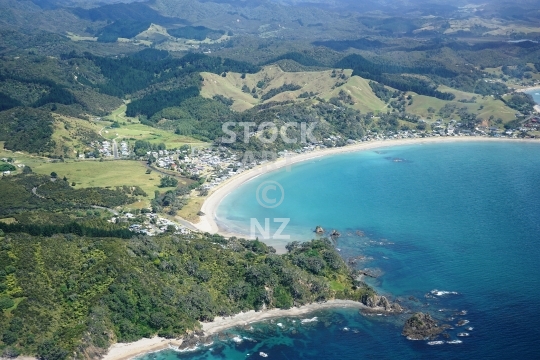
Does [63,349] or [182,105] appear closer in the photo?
[63,349]

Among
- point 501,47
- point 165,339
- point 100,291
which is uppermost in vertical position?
point 501,47

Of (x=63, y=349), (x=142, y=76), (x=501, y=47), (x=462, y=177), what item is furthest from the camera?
(x=501, y=47)

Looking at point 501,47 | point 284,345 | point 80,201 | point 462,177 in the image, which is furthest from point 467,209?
point 501,47

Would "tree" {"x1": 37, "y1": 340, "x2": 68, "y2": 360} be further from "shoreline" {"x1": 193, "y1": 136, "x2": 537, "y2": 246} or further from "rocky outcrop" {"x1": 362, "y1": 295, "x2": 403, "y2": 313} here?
"shoreline" {"x1": 193, "y1": 136, "x2": 537, "y2": 246}

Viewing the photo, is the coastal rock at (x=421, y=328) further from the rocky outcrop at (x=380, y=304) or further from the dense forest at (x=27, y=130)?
the dense forest at (x=27, y=130)

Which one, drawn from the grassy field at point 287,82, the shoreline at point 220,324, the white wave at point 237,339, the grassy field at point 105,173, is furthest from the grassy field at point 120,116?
the white wave at point 237,339

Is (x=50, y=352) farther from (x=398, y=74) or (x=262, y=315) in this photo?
(x=398, y=74)

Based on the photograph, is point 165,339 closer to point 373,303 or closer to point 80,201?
point 373,303
